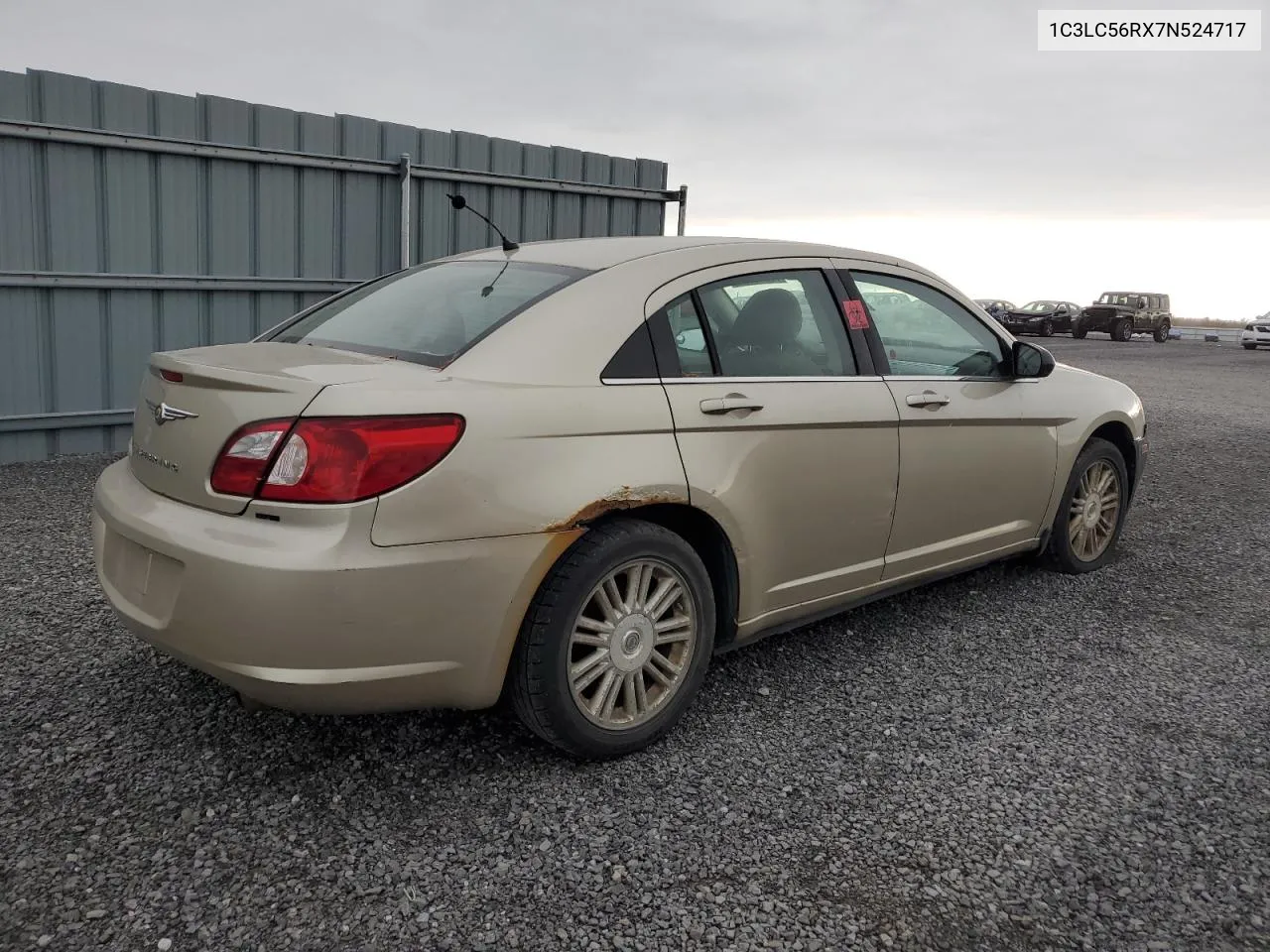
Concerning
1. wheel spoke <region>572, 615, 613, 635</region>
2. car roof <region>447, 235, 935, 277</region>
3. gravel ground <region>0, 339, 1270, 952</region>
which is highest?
car roof <region>447, 235, 935, 277</region>

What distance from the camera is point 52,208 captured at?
26.0 ft

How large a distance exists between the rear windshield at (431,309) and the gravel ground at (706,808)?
3.95 ft

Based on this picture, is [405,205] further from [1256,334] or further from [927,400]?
[1256,334]

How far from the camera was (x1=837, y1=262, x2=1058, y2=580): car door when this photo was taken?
4125mm

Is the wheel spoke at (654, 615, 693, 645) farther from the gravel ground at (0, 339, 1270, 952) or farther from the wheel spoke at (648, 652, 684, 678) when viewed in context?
the gravel ground at (0, 339, 1270, 952)

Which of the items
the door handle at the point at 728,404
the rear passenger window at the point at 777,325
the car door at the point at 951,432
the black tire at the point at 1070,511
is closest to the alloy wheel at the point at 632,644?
the door handle at the point at 728,404

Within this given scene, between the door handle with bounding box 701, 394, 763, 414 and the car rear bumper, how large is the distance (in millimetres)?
710

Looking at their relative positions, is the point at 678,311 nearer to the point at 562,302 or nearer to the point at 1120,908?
the point at 562,302

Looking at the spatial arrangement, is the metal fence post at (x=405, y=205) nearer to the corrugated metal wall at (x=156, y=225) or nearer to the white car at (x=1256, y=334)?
the corrugated metal wall at (x=156, y=225)

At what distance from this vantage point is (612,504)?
3078mm

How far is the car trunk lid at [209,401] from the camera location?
281 centimetres

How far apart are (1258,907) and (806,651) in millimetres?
1900

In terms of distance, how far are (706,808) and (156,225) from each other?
718 cm

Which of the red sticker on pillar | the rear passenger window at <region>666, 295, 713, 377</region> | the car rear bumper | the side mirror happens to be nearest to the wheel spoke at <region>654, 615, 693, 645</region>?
the car rear bumper
